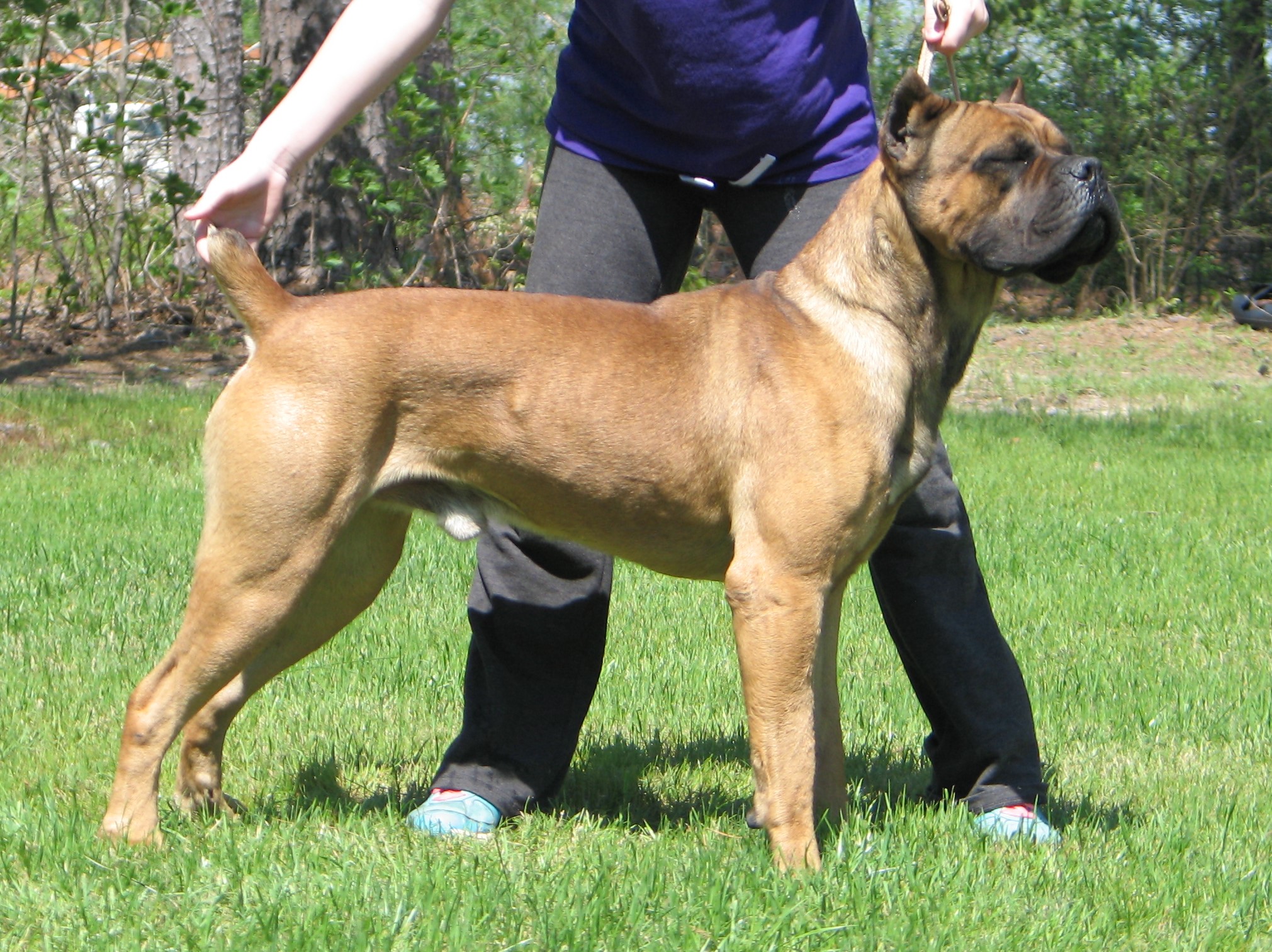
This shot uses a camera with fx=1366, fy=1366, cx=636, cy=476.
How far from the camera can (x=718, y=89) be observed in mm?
3553

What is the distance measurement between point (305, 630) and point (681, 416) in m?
1.22

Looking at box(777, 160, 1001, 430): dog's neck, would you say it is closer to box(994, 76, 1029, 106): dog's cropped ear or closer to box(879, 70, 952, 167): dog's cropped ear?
box(879, 70, 952, 167): dog's cropped ear

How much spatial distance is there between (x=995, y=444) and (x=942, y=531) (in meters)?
6.12

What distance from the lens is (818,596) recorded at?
3.17 meters

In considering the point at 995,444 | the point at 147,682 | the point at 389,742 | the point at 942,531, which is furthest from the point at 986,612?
the point at 995,444

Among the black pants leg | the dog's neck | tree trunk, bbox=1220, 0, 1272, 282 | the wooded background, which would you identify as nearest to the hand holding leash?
the dog's neck

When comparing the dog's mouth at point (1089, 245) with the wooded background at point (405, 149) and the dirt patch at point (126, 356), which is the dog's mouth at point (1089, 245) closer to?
the dirt patch at point (126, 356)

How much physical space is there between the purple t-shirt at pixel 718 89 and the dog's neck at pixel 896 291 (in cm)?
32

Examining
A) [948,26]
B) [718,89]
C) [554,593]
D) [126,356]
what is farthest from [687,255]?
[126,356]

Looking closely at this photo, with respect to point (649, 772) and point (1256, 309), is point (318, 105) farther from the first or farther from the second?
point (1256, 309)

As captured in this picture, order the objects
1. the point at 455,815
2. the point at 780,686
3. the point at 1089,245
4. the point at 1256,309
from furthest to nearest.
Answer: the point at 1256,309 < the point at 455,815 < the point at 1089,245 < the point at 780,686

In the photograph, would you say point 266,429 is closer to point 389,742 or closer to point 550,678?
point 550,678

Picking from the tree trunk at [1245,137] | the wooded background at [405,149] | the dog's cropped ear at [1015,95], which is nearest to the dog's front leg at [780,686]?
the dog's cropped ear at [1015,95]

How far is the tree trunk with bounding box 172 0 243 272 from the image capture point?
12.2 metres
